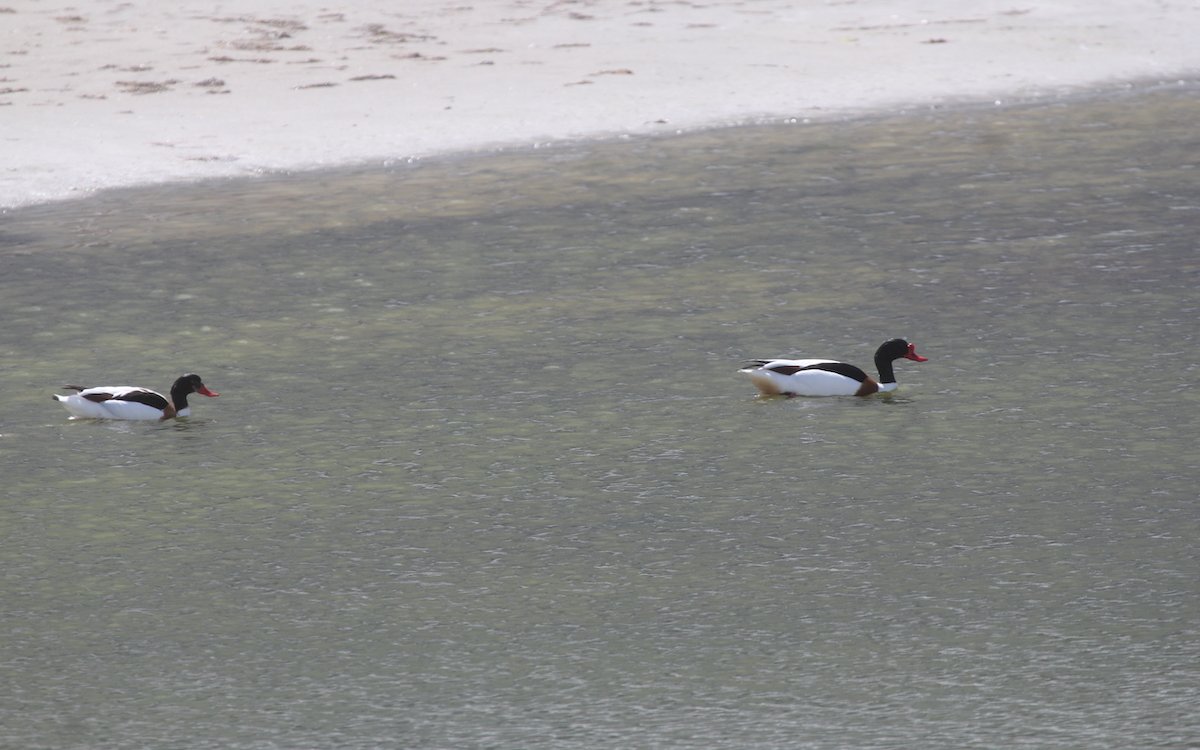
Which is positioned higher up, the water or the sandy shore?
the sandy shore

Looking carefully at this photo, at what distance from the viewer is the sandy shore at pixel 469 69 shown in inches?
736

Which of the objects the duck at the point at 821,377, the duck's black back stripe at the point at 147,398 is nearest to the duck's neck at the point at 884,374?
the duck at the point at 821,377

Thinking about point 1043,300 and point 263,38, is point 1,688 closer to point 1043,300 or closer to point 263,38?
point 1043,300

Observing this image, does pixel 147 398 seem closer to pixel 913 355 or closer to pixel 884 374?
pixel 884 374

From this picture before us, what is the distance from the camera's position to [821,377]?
10.6 metres

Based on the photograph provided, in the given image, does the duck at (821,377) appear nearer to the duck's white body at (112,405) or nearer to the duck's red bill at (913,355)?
the duck's red bill at (913,355)

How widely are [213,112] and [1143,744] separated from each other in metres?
14.9

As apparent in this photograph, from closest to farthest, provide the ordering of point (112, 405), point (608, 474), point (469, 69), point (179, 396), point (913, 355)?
point (608, 474)
point (112, 405)
point (179, 396)
point (913, 355)
point (469, 69)

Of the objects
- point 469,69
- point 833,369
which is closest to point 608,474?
point 833,369

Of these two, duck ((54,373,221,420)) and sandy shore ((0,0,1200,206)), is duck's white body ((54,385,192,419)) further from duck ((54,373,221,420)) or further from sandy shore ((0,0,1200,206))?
sandy shore ((0,0,1200,206))

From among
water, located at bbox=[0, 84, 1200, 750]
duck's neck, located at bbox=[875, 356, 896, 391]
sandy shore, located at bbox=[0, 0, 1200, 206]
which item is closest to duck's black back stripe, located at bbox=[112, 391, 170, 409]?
water, located at bbox=[0, 84, 1200, 750]

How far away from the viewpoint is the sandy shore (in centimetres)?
1870

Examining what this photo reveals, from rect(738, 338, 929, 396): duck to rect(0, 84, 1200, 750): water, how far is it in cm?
14

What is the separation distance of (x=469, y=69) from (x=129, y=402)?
434 inches
